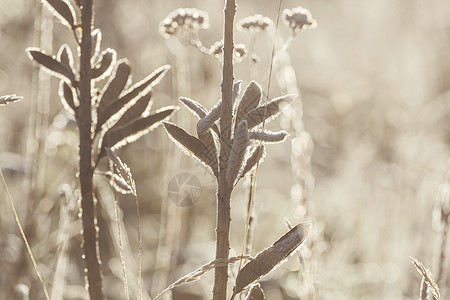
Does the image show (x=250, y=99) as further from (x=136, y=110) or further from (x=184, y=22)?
(x=184, y=22)

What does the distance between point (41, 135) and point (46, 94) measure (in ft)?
0.50

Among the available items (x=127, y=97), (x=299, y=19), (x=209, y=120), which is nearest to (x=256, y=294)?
(x=209, y=120)

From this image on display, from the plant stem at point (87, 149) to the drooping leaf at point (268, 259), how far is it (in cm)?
33

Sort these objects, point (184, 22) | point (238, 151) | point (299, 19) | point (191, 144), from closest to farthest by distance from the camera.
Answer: point (238, 151) < point (191, 144) < point (299, 19) < point (184, 22)

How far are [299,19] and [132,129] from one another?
0.66m

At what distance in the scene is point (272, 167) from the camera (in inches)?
162

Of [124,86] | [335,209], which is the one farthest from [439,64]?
[124,86]

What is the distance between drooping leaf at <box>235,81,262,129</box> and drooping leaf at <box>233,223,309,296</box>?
248 mm

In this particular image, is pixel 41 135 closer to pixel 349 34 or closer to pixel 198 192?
pixel 198 192

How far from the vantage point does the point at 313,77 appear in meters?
5.23

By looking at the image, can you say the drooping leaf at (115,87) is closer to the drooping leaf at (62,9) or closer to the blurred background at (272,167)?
the drooping leaf at (62,9)

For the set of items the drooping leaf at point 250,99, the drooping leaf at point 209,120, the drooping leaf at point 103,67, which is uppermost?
the drooping leaf at point 103,67

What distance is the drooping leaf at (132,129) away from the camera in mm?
1222

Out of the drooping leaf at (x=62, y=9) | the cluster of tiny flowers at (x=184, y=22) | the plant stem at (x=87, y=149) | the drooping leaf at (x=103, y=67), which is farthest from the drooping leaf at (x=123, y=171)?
the cluster of tiny flowers at (x=184, y=22)
